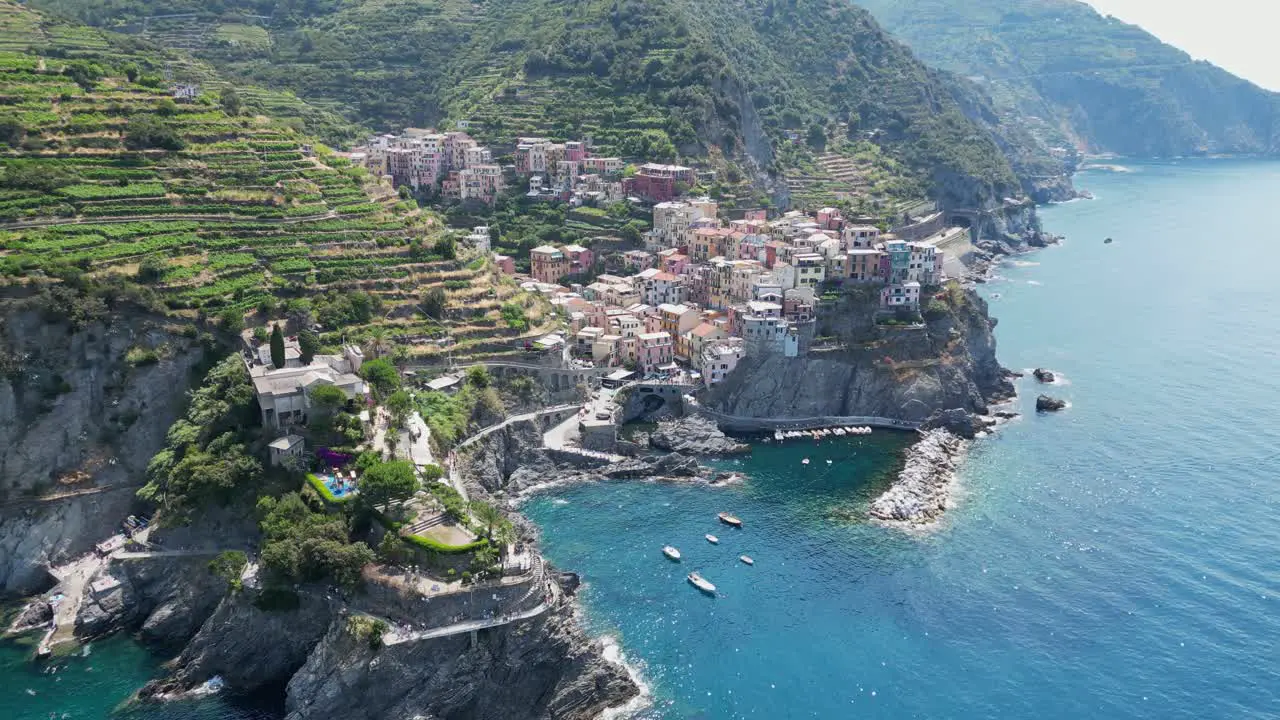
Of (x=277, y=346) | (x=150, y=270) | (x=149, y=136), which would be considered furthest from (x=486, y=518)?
(x=149, y=136)

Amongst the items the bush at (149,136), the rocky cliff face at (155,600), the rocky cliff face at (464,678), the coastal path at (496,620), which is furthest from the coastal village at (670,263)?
the rocky cliff face at (464,678)

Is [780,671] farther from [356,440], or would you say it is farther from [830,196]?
[830,196]

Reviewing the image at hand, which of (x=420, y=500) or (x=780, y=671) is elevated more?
(x=420, y=500)

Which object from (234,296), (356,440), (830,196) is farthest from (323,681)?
(830,196)

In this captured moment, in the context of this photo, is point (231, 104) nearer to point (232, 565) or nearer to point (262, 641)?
point (232, 565)

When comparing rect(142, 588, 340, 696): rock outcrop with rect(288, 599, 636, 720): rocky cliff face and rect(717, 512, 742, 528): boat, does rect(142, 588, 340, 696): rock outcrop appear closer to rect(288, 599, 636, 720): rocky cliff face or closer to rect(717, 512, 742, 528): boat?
rect(288, 599, 636, 720): rocky cliff face

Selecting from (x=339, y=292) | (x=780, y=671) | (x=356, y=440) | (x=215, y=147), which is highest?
(x=215, y=147)
